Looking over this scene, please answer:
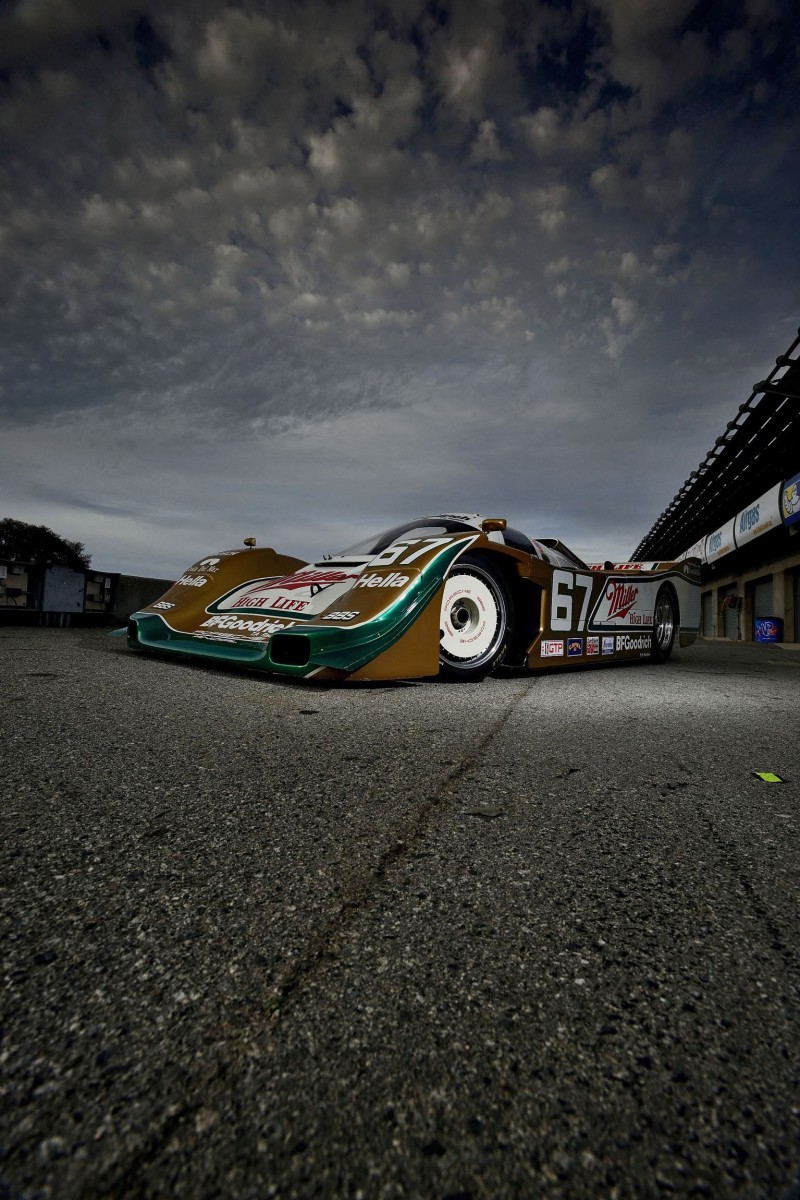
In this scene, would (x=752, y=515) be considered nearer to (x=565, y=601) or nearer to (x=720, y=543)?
(x=720, y=543)

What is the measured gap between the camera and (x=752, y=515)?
15.5 m

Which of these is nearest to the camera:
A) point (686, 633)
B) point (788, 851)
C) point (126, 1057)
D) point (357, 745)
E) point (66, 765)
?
point (126, 1057)

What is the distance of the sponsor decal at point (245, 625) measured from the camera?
346cm

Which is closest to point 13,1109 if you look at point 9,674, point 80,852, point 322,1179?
point 322,1179

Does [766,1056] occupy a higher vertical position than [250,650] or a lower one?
lower

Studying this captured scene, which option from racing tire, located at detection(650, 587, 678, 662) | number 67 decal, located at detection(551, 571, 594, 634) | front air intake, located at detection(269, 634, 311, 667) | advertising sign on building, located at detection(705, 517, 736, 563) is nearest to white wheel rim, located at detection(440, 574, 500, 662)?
number 67 decal, located at detection(551, 571, 594, 634)

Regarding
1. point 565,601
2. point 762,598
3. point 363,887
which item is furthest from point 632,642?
point 762,598

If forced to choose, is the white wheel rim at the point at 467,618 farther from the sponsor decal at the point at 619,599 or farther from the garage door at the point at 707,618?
the garage door at the point at 707,618

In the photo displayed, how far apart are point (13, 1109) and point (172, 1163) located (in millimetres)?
167

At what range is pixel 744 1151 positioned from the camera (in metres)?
0.50

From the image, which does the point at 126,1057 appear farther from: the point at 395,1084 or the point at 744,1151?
the point at 744,1151

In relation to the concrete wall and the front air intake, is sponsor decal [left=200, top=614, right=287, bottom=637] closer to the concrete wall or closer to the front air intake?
the front air intake

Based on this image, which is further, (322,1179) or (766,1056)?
(766,1056)

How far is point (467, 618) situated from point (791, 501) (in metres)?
12.9
